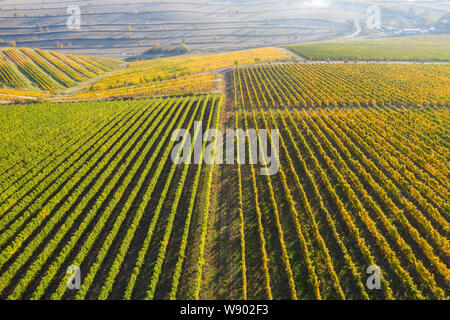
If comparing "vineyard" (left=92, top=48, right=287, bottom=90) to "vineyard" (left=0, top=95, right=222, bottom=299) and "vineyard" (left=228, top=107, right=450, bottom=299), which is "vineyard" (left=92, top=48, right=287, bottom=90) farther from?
"vineyard" (left=228, top=107, right=450, bottom=299)

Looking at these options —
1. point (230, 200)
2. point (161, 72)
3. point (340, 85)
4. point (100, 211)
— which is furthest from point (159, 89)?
point (230, 200)

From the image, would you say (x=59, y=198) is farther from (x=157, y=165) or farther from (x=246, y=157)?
(x=246, y=157)

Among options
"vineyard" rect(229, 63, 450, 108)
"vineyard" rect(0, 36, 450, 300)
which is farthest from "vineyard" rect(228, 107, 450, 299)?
"vineyard" rect(229, 63, 450, 108)

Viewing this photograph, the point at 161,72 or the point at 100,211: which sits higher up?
the point at 161,72

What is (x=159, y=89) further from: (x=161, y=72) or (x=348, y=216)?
(x=348, y=216)

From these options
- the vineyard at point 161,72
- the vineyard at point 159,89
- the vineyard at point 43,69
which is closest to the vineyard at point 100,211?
the vineyard at point 159,89

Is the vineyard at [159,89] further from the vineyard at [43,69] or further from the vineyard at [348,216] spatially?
the vineyard at [348,216]
